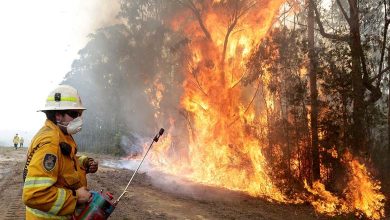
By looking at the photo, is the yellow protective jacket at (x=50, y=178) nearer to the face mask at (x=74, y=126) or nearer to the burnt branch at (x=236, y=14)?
the face mask at (x=74, y=126)

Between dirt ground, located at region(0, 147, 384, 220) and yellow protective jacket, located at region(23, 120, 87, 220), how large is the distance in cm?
551

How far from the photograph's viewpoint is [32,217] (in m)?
3.35

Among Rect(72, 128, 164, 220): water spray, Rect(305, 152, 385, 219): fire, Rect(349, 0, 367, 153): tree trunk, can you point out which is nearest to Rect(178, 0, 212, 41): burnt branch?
Rect(349, 0, 367, 153): tree trunk

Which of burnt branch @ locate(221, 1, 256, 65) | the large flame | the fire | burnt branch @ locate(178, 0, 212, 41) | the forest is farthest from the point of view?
burnt branch @ locate(178, 0, 212, 41)

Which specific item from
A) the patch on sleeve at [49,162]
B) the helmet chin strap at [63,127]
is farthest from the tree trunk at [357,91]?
the patch on sleeve at [49,162]

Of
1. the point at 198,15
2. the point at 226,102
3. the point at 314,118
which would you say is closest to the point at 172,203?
the point at 226,102

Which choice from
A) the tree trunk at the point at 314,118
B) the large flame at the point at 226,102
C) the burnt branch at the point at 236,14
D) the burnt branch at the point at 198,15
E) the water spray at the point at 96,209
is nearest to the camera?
the water spray at the point at 96,209

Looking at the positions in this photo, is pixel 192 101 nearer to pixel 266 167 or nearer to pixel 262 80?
pixel 262 80

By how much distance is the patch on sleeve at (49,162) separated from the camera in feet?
10.3

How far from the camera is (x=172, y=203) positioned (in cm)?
1045

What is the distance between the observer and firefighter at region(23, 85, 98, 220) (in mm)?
3105

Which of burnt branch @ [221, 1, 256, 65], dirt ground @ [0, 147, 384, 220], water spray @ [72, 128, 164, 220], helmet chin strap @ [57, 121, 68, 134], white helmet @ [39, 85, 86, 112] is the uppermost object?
burnt branch @ [221, 1, 256, 65]

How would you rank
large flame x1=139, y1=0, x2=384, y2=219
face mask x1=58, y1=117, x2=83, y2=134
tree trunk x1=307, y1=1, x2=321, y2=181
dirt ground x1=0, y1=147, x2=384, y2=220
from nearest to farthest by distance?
face mask x1=58, y1=117, x2=83, y2=134 < dirt ground x1=0, y1=147, x2=384, y2=220 < tree trunk x1=307, y1=1, x2=321, y2=181 < large flame x1=139, y1=0, x2=384, y2=219

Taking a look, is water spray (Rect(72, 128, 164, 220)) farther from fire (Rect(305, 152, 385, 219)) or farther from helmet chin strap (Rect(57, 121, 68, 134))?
fire (Rect(305, 152, 385, 219))
